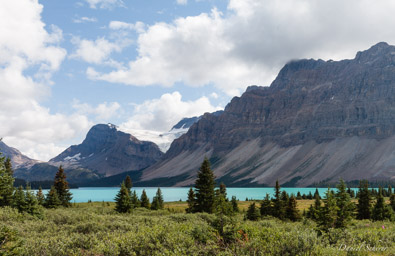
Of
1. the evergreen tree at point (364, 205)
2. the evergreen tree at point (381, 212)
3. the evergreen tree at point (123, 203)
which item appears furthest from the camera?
the evergreen tree at point (123, 203)

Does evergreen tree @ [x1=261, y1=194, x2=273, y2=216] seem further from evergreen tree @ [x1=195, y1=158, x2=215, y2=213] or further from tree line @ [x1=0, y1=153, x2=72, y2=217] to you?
tree line @ [x1=0, y1=153, x2=72, y2=217]

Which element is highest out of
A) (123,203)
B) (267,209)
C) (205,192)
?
(205,192)

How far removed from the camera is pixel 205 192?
151 ft

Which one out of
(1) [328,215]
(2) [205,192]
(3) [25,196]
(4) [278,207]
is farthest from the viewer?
(4) [278,207]

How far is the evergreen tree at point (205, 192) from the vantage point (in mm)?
45416

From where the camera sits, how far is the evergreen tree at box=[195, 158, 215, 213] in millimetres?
45416

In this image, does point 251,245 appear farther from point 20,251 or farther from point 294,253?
point 20,251

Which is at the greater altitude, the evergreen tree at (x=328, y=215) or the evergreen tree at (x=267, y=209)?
the evergreen tree at (x=328, y=215)

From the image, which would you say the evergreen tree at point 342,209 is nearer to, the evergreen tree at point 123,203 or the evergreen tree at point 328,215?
the evergreen tree at point 328,215

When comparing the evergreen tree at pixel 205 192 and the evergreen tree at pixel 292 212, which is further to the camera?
the evergreen tree at pixel 292 212

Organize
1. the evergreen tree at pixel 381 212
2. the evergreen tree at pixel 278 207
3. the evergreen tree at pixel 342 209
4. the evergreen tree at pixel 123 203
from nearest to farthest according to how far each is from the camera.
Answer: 1. the evergreen tree at pixel 342 209
2. the evergreen tree at pixel 381 212
3. the evergreen tree at pixel 278 207
4. the evergreen tree at pixel 123 203

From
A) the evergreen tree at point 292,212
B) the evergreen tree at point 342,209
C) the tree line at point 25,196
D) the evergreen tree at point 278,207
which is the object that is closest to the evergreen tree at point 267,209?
the evergreen tree at point 278,207

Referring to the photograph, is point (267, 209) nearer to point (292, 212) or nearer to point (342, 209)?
point (292, 212)

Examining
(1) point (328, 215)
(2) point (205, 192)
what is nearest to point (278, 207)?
(2) point (205, 192)
